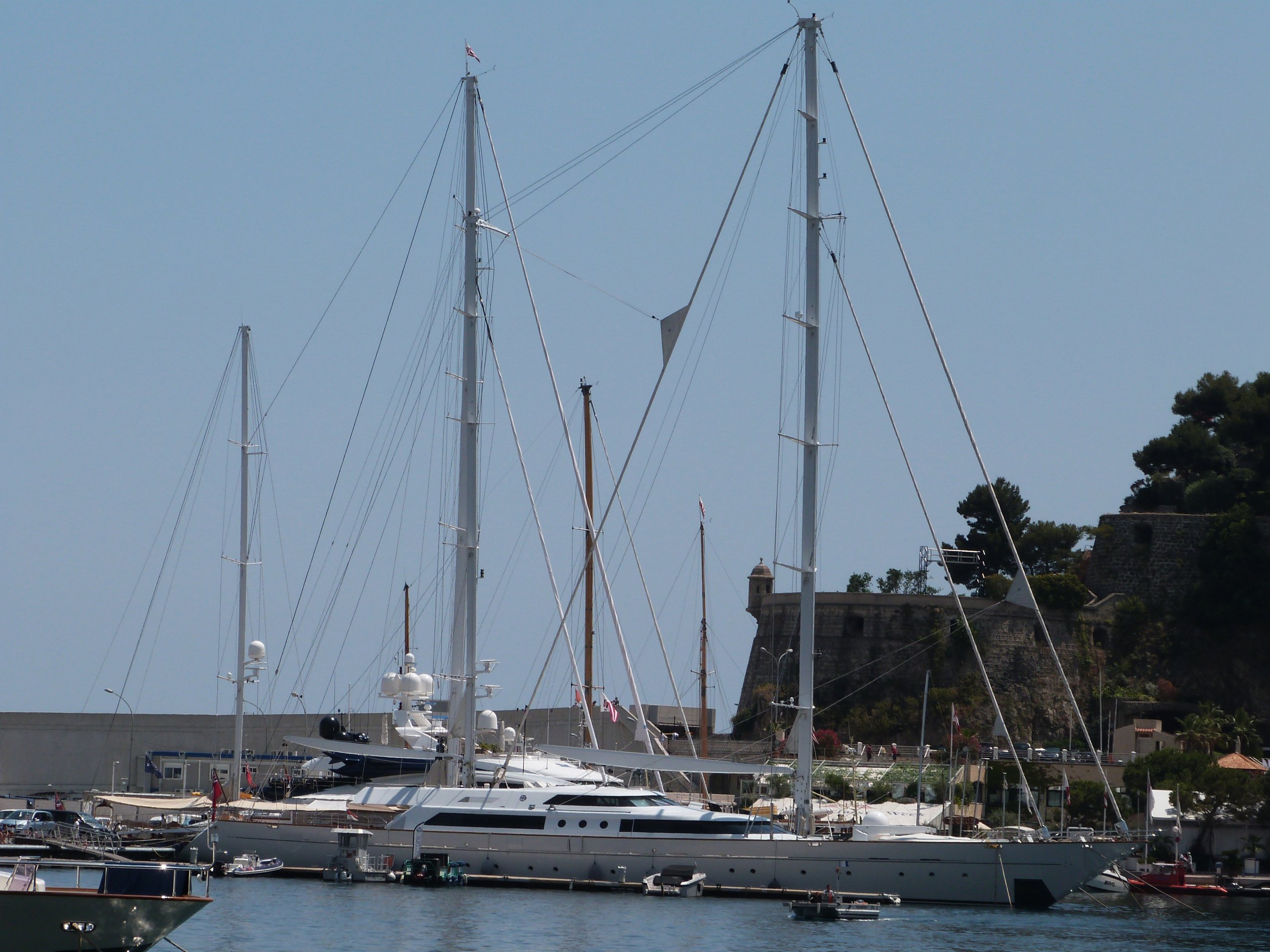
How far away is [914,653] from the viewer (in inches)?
2813

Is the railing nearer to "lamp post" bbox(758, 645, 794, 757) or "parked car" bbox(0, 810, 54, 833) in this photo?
"parked car" bbox(0, 810, 54, 833)

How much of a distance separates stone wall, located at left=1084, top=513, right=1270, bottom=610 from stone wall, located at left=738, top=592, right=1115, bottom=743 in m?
3.53

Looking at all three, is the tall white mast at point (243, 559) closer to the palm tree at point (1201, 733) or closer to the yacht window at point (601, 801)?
the yacht window at point (601, 801)

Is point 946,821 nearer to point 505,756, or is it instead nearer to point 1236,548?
point 505,756

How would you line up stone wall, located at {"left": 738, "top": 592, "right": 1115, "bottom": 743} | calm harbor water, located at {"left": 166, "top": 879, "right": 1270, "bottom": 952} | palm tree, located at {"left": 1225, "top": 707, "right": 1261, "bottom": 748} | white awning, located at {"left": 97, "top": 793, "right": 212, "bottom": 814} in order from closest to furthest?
1. calm harbor water, located at {"left": 166, "top": 879, "right": 1270, "bottom": 952}
2. white awning, located at {"left": 97, "top": 793, "right": 212, "bottom": 814}
3. palm tree, located at {"left": 1225, "top": 707, "right": 1261, "bottom": 748}
4. stone wall, located at {"left": 738, "top": 592, "right": 1115, "bottom": 743}

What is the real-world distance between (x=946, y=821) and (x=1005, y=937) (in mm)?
10013

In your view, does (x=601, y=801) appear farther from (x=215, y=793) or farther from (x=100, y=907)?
(x=100, y=907)

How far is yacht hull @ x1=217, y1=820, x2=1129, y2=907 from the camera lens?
1339 inches

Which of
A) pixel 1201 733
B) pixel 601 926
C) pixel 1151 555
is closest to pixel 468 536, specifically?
pixel 601 926

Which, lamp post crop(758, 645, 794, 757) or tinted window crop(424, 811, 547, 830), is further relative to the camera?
lamp post crop(758, 645, 794, 757)

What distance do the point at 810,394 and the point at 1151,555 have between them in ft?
155

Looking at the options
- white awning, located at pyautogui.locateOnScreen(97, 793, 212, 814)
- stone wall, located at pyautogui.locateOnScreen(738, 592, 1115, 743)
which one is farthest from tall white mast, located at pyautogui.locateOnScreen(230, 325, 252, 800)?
stone wall, located at pyautogui.locateOnScreen(738, 592, 1115, 743)

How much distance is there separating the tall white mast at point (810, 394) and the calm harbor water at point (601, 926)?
12.0 ft

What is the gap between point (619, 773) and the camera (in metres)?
49.6
